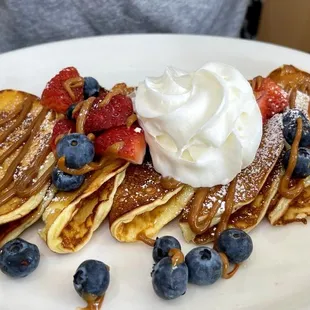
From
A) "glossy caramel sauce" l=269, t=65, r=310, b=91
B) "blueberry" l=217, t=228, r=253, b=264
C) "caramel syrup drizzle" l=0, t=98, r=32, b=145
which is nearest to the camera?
"blueberry" l=217, t=228, r=253, b=264

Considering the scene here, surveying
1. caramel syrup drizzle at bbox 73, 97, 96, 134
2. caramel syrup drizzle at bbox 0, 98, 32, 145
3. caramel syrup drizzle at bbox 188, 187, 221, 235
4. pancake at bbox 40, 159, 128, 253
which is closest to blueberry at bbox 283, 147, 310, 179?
caramel syrup drizzle at bbox 188, 187, 221, 235

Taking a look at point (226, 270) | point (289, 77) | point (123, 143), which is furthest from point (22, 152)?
point (289, 77)

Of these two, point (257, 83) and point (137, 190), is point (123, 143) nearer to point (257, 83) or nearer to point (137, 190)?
point (137, 190)

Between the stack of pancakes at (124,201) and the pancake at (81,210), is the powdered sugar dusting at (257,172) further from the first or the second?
→ the pancake at (81,210)

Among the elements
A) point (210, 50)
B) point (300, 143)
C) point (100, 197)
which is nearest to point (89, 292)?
point (100, 197)

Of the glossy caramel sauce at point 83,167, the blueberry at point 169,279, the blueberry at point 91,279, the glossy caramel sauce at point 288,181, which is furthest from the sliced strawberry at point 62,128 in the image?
the glossy caramel sauce at point 288,181

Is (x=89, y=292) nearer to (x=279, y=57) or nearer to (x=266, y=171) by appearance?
(x=266, y=171)

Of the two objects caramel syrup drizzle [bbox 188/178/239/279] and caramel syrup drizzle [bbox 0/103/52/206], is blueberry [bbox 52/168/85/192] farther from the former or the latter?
caramel syrup drizzle [bbox 188/178/239/279]
